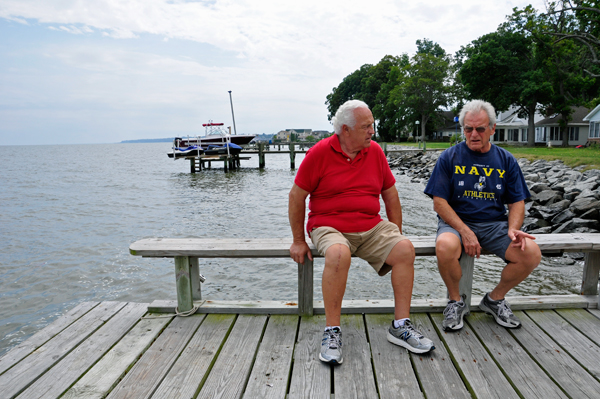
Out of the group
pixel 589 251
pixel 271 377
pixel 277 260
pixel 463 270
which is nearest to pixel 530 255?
pixel 463 270

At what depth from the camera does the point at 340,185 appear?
2.57 m

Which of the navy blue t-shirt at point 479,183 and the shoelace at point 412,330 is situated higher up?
the navy blue t-shirt at point 479,183

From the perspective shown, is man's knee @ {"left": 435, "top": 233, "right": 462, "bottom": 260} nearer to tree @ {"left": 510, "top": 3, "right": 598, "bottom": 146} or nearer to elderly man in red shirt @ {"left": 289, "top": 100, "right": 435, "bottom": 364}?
elderly man in red shirt @ {"left": 289, "top": 100, "right": 435, "bottom": 364}

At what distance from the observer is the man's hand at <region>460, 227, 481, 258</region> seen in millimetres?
2574

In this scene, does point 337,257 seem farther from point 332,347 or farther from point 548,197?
point 548,197

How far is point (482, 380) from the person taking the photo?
2.01 m

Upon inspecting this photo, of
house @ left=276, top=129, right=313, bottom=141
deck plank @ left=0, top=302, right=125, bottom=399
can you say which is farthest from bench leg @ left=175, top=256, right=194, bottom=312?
house @ left=276, top=129, right=313, bottom=141

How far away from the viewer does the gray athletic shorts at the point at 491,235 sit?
103 inches

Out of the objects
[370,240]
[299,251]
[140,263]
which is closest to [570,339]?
[370,240]

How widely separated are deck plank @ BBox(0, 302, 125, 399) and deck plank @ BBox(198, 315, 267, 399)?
887 millimetres

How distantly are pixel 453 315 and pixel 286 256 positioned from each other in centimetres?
109

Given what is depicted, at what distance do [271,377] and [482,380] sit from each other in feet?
3.34

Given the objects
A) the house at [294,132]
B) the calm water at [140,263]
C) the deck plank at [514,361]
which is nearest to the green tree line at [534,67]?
the calm water at [140,263]

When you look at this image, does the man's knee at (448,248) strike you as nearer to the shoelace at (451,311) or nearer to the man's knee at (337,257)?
the shoelace at (451,311)
